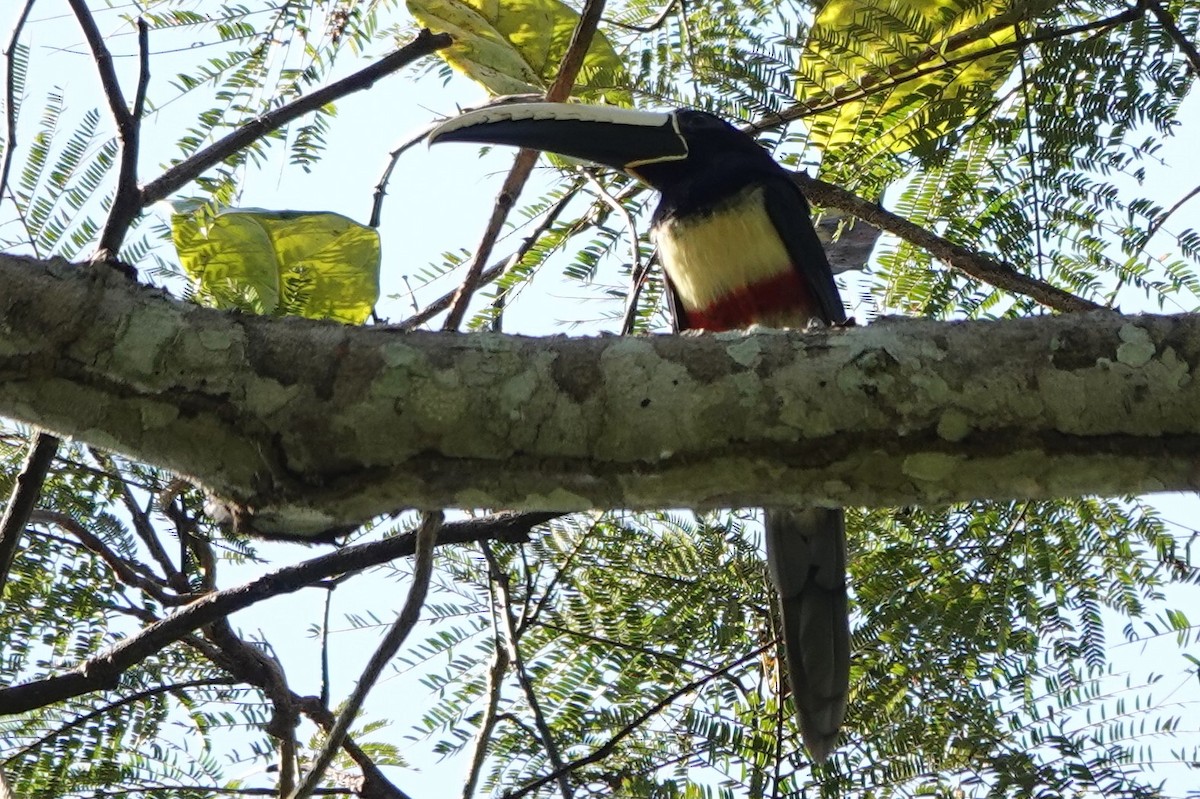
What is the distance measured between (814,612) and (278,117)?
6.27ft

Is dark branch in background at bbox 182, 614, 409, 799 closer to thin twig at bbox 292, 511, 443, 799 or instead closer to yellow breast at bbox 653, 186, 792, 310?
thin twig at bbox 292, 511, 443, 799

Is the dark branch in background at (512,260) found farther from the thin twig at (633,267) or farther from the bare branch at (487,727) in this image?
the bare branch at (487,727)

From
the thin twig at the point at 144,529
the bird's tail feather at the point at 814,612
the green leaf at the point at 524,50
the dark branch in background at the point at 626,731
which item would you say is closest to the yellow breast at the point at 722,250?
the green leaf at the point at 524,50

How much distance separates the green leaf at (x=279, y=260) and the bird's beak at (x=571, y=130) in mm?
798

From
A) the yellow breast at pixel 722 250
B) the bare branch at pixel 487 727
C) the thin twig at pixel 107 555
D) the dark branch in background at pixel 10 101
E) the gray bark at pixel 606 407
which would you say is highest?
the yellow breast at pixel 722 250

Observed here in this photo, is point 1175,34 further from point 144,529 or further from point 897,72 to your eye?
point 144,529

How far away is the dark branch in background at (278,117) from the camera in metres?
2.74

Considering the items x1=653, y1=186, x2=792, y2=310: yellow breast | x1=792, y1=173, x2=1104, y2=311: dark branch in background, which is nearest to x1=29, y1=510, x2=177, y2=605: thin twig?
x1=653, y1=186, x2=792, y2=310: yellow breast

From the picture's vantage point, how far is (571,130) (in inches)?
144

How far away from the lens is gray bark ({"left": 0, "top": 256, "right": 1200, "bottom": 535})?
1986mm

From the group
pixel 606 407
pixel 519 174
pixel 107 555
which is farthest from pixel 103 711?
pixel 606 407

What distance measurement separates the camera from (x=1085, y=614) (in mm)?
3285

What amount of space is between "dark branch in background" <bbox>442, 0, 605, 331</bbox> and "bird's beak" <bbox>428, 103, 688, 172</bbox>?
0.05m

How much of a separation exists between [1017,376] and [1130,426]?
0.62 feet
